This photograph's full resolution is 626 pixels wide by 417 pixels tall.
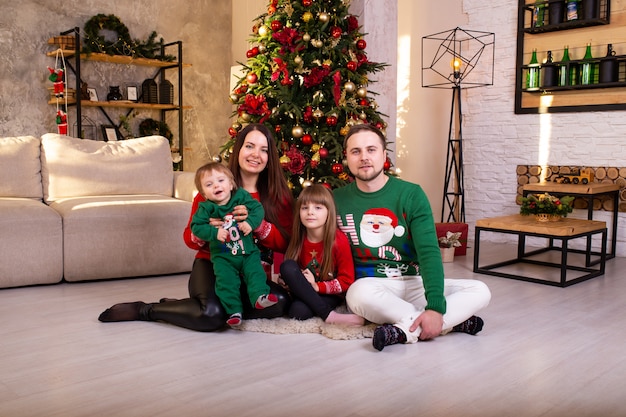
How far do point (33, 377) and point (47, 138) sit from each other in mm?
2493

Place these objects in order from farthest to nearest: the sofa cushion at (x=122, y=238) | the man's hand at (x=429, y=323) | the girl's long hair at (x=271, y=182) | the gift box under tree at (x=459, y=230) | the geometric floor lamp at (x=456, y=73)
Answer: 1. the geometric floor lamp at (x=456, y=73)
2. the gift box under tree at (x=459, y=230)
3. the sofa cushion at (x=122, y=238)
4. the girl's long hair at (x=271, y=182)
5. the man's hand at (x=429, y=323)

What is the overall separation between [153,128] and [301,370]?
15.4ft

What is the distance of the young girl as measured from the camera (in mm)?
2762

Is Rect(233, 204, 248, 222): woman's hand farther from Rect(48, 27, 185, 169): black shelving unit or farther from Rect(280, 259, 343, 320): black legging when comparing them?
Rect(48, 27, 185, 169): black shelving unit

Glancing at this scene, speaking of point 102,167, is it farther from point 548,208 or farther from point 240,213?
point 548,208

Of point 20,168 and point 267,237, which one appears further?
point 20,168

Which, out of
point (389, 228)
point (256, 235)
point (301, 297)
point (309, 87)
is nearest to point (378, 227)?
point (389, 228)

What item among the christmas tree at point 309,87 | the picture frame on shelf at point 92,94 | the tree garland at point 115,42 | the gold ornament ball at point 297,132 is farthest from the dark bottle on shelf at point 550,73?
the picture frame on shelf at point 92,94

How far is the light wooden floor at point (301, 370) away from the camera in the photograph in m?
1.92

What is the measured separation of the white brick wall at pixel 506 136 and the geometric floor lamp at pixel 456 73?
0.28ft

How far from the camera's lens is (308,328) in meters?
2.73

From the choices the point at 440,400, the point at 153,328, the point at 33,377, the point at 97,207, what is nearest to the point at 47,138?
the point at 97,207

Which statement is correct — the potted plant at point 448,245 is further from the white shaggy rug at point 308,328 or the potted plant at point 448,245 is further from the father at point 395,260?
the white shaggy rug at point 308,328

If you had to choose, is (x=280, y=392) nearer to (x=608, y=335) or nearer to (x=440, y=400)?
(x=440, y=400)
